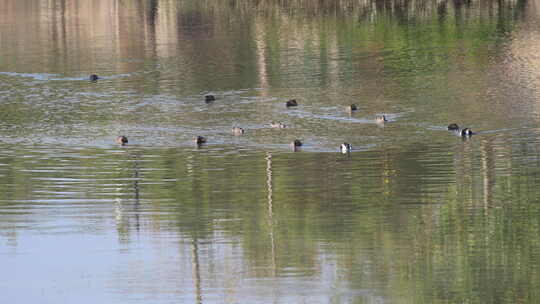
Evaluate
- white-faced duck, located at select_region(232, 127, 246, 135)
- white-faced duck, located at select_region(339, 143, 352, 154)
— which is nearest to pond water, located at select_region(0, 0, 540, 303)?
white-faced duck, located at select_region(232, 127, 246, 135)

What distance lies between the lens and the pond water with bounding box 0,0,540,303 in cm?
1908

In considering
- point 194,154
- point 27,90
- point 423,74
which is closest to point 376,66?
point 423,74

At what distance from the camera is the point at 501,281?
18688 millimetres

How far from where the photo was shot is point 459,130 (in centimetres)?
3131

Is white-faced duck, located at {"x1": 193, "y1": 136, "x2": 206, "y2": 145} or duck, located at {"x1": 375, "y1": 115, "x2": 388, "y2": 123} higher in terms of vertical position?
duck, located at {"x1": 375, "y1": 115, "x2": 388, "y2": 123}

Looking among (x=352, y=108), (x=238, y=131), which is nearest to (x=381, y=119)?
(x=352, y=108)

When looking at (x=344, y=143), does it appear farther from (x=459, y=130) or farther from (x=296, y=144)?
(x=459, y=130)

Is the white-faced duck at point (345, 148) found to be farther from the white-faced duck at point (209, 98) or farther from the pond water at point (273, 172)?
the white-faced duck at point (209, 98)

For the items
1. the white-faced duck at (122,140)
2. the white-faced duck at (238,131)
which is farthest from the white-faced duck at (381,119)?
the white-faced duck at (122,140)

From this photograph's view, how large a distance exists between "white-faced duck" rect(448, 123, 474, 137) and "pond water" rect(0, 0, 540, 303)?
1.07 ft

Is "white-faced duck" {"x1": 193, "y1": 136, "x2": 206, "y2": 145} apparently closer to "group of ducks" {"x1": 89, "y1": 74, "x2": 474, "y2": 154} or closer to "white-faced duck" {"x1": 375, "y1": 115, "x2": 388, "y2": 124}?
"group of ducks" {"x1": 89, "y1": 74, "x2": 474, "y2": 154}

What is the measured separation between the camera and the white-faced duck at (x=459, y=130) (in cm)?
3071

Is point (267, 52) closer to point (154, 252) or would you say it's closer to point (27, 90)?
point (27, 90)

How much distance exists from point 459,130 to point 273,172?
6.52m
